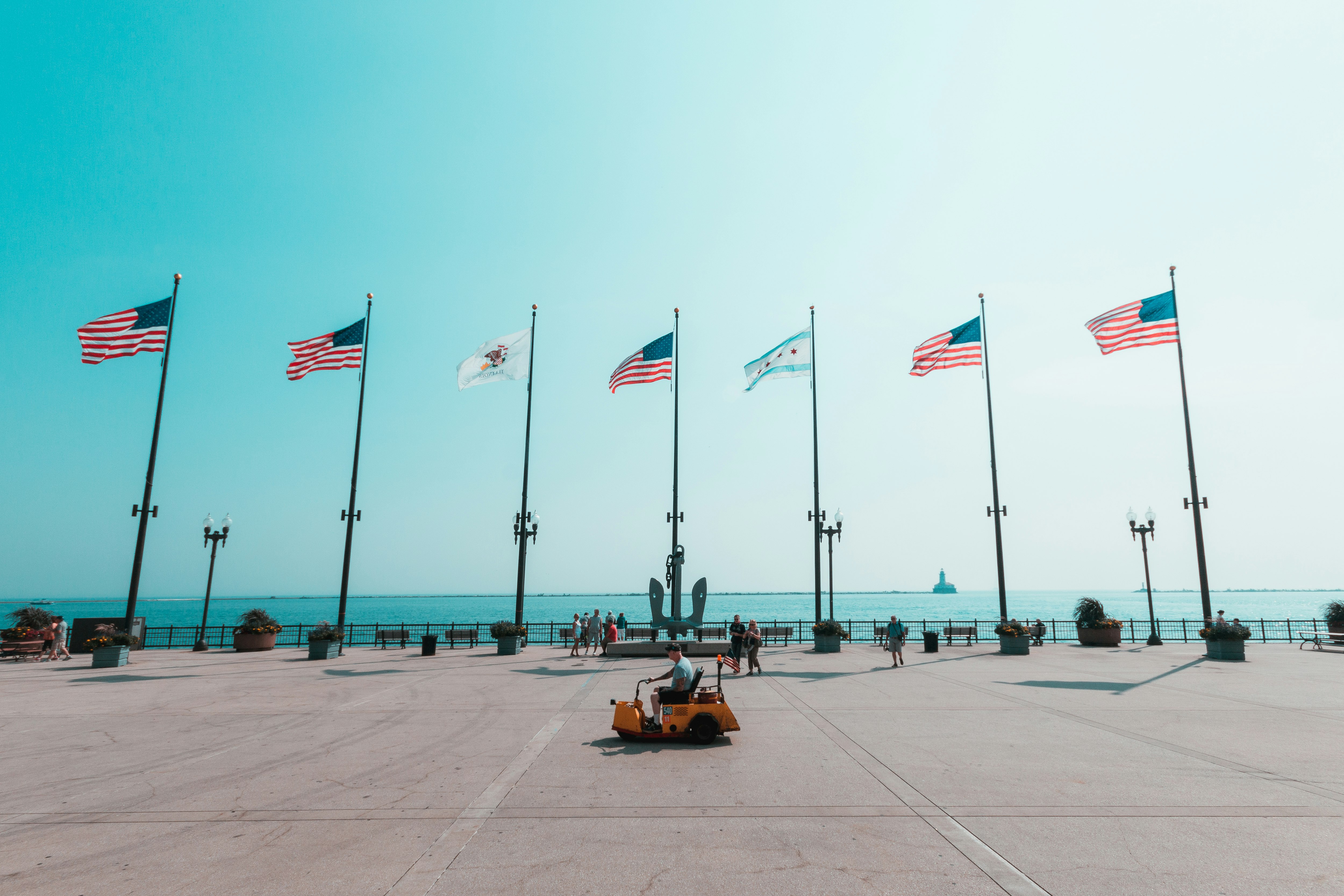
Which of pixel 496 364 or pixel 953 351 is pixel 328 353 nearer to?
pixel 496 364

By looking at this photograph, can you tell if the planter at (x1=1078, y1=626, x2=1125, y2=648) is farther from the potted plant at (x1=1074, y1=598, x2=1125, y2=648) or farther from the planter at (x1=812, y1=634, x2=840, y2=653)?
the planter at (x1=812, y1=634, x2=840, y2=653)

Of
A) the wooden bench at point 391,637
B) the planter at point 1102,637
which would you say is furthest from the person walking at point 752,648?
the planter at point 1102,637

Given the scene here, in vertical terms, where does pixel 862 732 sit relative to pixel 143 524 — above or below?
below

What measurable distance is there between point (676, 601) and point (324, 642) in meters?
12.4

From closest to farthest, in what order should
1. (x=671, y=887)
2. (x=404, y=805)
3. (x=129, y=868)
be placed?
(x=671, y=887) → (x=129, y=868) → (x=404, y=805)

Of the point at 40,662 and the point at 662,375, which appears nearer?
the point at 40,662

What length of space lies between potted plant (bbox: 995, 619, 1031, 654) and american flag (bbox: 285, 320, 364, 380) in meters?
25.1

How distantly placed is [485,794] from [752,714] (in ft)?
19.9

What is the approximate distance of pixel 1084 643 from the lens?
1086 inches

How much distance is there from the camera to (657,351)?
2691cm

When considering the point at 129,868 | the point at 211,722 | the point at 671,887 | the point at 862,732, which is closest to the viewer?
the point at 671,887

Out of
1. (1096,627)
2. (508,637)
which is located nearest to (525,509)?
(508,637)

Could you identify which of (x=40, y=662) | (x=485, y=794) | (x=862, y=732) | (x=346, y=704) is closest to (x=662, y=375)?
(x=346, y=704)

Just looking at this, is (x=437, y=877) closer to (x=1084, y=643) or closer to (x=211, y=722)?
(x=211, y=722)
